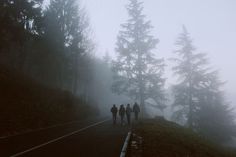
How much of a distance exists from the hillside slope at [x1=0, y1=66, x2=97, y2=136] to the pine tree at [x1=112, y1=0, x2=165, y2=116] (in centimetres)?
1009

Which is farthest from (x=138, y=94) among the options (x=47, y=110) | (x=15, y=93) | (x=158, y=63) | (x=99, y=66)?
(x=99, y=66)

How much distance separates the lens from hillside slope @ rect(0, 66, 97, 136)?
17.6 metres

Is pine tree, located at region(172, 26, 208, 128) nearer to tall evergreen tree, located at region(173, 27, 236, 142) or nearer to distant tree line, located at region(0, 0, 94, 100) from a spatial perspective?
tall evergreen tree, located at region(173, 27, 236, 142)

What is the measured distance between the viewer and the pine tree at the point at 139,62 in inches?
1364

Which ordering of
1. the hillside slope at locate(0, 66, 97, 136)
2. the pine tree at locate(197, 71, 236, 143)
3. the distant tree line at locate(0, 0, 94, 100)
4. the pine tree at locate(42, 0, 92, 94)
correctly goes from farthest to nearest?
the pine tree at locate(42, 0, 92, 94), the distant tree line at locate(0, 0, 94, 100), the pine tree at locate(197, 71, 236, 143), the hillside slope at locate(0, 66, 97, 136)

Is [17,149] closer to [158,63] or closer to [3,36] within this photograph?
[3,36]

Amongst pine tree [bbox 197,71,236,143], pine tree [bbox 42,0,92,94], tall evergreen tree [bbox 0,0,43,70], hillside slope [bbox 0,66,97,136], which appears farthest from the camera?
pine tree [bbox 42,0,92,94]

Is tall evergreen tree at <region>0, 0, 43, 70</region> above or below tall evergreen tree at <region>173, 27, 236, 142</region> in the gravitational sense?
above

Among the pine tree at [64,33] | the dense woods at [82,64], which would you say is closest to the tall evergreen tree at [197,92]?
the dense woods at [82,64]

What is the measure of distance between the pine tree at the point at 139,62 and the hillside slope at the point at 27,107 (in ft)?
33.1

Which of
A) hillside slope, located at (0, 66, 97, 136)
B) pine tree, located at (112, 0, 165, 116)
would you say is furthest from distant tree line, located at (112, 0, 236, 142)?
hillside slope, located at (0, 66, 97, 136)

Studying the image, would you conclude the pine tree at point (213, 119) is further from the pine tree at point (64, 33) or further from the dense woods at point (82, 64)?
the pine tree at point (64, 33)

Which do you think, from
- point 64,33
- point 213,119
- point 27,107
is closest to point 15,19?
point 64,33

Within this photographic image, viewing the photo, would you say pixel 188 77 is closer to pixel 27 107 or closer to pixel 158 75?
pixel 158 75
